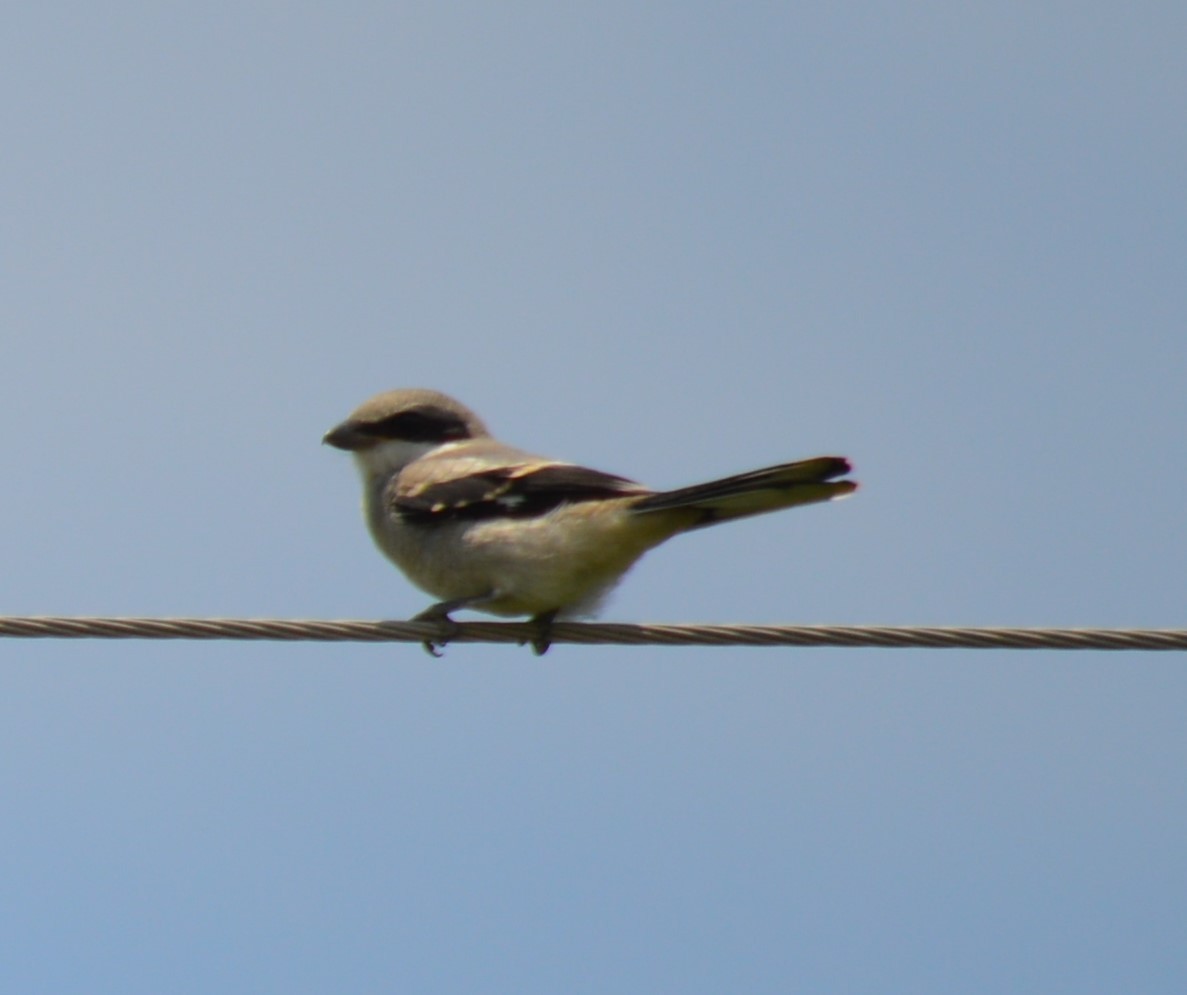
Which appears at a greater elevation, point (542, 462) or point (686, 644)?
point (542, 462)

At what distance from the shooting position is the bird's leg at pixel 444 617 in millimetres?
6352

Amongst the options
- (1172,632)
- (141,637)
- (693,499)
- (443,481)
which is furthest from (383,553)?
(1172,632)

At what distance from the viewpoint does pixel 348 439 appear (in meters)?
8.16

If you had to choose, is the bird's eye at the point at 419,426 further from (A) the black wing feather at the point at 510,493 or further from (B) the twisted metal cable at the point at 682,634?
(B) the twisted metal cable at the point at 682,634

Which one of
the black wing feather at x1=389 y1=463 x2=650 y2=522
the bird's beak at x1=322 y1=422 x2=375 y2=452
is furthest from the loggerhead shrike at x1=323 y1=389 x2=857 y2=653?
the bird's beak at x1=322 y1=422 x2=375 y2=452

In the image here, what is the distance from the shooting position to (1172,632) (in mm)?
4996

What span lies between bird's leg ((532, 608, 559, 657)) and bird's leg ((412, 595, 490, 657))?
0.76ft

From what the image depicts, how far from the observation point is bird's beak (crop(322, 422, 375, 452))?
26.8ft

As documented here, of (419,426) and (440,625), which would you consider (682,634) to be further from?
(419,426)

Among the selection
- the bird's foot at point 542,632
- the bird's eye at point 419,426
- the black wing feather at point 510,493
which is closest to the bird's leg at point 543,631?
the bird's foot at point 542,632

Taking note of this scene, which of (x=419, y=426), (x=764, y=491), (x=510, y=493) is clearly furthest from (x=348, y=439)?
(x=764, y=491)

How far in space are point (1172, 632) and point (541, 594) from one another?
2688 mm

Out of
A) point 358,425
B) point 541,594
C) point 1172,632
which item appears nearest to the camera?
point 1172,632

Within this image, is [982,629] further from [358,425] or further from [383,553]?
[358,425]
